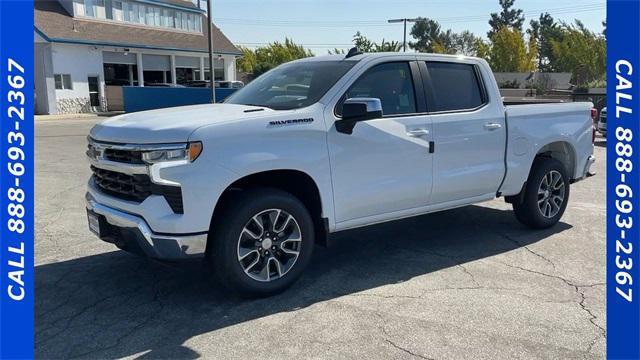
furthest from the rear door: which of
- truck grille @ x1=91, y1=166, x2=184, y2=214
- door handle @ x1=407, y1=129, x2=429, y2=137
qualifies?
truck grille @ x1=91, y1=166, x2=184, y2=214

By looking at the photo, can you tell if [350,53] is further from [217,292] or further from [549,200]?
[549,200]

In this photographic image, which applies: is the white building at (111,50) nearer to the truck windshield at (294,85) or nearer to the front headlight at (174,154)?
the truck windshield at (294,85)

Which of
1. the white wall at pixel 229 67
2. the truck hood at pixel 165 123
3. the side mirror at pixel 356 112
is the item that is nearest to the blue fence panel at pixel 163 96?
the white wall at pixel 229 67

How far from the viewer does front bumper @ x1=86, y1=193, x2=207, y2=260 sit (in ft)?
13.3

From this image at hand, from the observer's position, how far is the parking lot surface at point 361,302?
3811 mm

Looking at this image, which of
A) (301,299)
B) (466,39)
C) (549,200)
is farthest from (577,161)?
(466,39)

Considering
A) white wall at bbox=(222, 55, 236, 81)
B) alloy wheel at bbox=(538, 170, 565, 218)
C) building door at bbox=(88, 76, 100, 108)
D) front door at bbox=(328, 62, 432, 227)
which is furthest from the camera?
white wall at bbox=(222, 55, 236, 81)

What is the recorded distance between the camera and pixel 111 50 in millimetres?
33938

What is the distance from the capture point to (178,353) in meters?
3.71

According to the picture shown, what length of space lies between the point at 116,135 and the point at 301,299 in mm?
1939

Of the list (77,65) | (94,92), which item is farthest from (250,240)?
(94,92)

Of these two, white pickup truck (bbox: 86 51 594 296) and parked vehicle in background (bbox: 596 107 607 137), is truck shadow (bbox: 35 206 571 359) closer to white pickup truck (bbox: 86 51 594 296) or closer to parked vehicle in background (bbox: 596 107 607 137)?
white pickup truck (bbox: 86 51 594 296)

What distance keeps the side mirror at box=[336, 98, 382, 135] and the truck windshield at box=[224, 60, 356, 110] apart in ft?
1.02

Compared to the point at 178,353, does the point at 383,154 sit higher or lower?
higher
